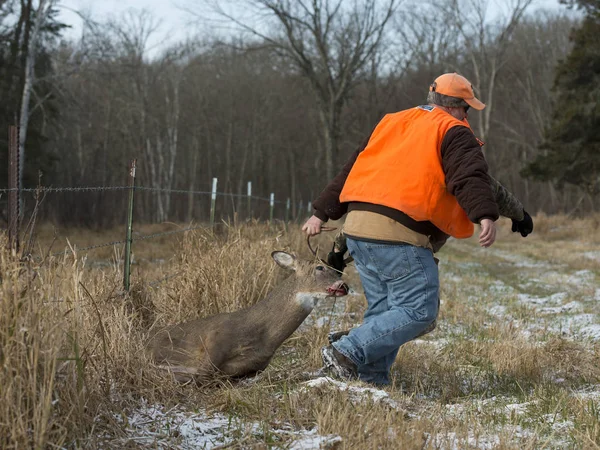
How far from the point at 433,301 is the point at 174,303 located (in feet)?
7.85

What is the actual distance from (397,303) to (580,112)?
68.3ft

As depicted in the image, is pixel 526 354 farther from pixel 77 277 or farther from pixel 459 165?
pixel 77 277

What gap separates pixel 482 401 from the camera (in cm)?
386

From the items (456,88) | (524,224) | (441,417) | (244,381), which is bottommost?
(244,381)

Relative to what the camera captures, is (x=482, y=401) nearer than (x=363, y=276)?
Yes

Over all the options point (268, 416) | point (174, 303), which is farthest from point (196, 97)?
point (268, 416)

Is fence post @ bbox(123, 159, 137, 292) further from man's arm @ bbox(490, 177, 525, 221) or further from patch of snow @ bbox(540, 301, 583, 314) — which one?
patch of snow @ bbox(540, 301, 583, 314)

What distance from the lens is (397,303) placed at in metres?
4.00

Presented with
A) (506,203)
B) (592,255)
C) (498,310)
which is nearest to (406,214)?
(506,203)

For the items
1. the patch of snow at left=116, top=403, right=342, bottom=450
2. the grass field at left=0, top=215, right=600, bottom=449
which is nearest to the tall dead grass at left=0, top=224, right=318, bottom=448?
the grass field at left=0, top=215, right=600, bottom=449

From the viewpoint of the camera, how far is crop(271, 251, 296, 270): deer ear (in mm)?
4396

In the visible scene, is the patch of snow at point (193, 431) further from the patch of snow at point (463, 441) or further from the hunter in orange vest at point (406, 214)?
the hunter in orange vest at point (406, 214)

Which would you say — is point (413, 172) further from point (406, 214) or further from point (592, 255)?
point (592, 255)

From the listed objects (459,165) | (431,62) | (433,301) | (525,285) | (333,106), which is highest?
(431,62)
